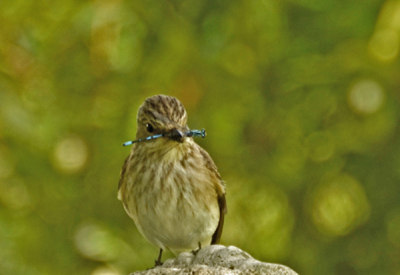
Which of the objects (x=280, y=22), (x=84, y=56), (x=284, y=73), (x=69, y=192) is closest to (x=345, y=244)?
(x=284, y=73)

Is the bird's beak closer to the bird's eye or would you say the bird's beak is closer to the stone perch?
the bird's eye

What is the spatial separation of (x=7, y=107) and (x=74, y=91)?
2.19 ft

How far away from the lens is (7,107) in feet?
20.1

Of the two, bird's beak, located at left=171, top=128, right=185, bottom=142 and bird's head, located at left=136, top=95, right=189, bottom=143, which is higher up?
bird's head, located at left=136, top=95, right=189, bottom=143

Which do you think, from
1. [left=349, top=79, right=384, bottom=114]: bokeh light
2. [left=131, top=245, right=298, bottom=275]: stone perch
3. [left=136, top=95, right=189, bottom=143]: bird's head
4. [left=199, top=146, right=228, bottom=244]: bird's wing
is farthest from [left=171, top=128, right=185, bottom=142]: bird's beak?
[left=349, top=79, right=384, bottom=114]: bokeh light

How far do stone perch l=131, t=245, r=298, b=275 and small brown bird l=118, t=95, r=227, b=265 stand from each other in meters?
0.80

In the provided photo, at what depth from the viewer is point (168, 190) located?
4.73 meters

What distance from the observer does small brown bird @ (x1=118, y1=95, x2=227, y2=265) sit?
4.72m

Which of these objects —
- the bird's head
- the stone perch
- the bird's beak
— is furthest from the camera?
the bird's head

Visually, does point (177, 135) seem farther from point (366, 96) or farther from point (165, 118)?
point (366, 96)

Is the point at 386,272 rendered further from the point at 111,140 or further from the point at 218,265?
the point at 218,265

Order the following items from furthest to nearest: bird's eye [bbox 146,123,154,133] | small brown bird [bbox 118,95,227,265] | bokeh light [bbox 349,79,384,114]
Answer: bokeh light [bbox 349,79,384,114] → small brown bird [bbox 118,95,227,265] → bird's eye [bbox 146,123,154,133]

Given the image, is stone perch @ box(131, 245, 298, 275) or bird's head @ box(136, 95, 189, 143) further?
bird's head @ box(136, 95, 189, 143)

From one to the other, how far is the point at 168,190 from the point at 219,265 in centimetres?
116
